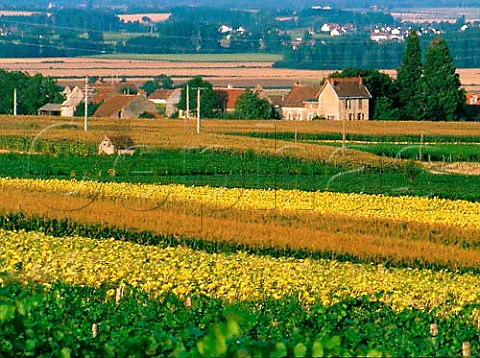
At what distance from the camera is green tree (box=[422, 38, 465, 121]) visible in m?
81.6

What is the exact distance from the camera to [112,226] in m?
25.5

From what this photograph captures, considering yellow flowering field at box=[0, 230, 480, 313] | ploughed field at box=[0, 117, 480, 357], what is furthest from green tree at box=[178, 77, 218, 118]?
yellow flowering field at box=[0, 230, 480, 313]

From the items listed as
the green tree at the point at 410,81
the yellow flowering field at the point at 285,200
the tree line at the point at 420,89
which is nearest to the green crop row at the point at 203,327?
the yellow flowering field at the point at 285,200

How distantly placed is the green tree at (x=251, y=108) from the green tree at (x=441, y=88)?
42.5 feet

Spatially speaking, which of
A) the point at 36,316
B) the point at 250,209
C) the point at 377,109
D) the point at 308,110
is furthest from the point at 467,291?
the point at 308,110

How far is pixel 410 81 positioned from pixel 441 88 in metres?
3.33

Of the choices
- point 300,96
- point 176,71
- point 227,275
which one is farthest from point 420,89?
point 227,275

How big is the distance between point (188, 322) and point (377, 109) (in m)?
73.7

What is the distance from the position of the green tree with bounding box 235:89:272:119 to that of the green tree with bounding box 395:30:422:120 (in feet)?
34.0

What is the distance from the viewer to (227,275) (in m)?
17.5

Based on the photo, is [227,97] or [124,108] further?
[227,97]

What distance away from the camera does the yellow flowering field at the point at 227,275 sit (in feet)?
53.0

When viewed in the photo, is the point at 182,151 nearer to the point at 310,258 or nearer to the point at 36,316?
the point at 310,258

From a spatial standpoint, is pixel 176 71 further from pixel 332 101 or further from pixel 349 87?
pixel 349 87
